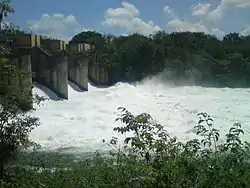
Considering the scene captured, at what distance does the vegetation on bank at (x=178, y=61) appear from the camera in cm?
4016

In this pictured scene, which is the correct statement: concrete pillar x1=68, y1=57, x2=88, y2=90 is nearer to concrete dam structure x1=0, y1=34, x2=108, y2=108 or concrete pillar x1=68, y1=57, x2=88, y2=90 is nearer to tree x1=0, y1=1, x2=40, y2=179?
concrete dam structure x1=0, y1=34, x2=108, y2=108

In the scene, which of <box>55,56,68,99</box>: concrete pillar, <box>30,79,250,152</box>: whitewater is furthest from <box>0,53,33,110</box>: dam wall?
<box>55,56,68,99</box>: concrete pillar

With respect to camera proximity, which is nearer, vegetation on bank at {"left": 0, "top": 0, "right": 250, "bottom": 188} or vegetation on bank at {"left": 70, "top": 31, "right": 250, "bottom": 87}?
vegetation on bank at {"left": 0, "top": 0, "right": 250, "bottom": 188}

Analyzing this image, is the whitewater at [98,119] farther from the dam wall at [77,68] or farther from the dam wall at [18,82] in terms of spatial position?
the dam wall at [18,82]

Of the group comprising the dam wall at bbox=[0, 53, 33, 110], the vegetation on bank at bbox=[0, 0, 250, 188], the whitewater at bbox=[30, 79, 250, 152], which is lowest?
the whitewater at bbox=[30, 79, 250, 152]

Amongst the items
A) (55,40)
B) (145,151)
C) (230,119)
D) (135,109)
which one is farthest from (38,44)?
(145,151)

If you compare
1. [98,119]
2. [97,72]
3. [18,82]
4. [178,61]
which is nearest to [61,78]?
[98,119]

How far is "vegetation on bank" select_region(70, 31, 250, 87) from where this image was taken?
132ft

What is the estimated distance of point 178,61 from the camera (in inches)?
1629

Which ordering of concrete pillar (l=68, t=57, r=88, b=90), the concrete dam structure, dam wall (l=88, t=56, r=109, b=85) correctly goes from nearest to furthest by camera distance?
the concrete dam structure < concrete pillar (l=68, t=57, r=88, b=90) < dam wall (l=88, t=56, r=109, b=85)

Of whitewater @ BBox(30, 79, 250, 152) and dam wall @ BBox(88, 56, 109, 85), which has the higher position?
dam wall @ BBox(88, 56, 109, 85)

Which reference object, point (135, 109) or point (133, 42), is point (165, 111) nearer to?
point (135, 109)

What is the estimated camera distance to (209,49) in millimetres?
43688

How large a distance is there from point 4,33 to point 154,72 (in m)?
36.0
